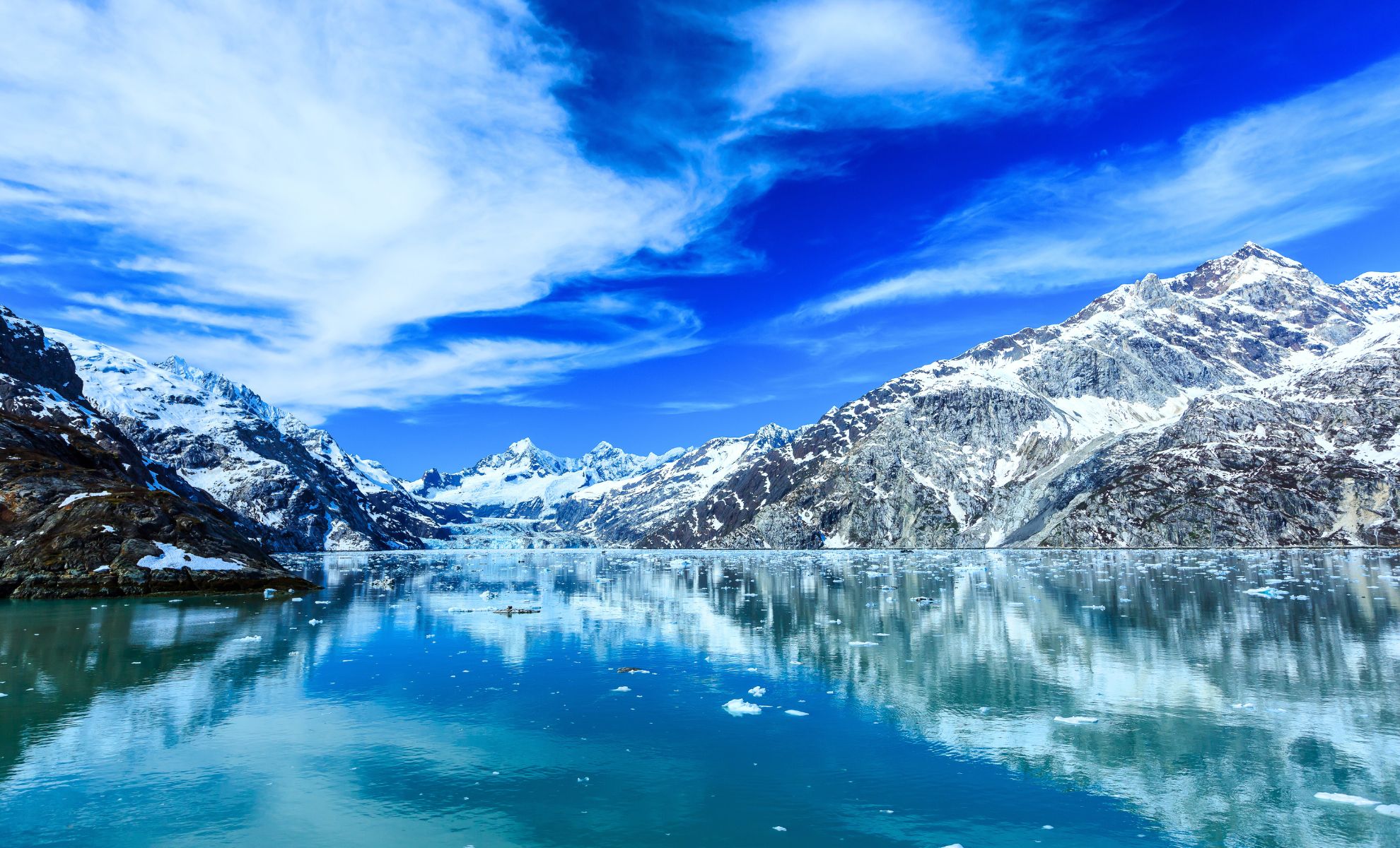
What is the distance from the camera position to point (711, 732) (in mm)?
26328

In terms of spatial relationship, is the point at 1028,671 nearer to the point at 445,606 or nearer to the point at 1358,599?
the point at 1358,599

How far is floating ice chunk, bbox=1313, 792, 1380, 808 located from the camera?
18.5 meters

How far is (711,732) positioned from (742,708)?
11.0ft

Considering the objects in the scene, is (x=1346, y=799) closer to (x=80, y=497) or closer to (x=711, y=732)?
(x=711, y=732)

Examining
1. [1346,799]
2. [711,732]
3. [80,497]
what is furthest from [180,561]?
[1346,799]

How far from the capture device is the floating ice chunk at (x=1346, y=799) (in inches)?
729

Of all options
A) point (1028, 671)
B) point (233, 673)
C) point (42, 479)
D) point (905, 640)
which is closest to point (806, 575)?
point (905, 640)

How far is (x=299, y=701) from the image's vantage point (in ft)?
103

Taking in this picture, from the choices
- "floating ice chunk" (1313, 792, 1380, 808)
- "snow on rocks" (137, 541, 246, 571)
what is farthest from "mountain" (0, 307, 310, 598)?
"floating ice chunk" (1313, 792, 1380, 808)

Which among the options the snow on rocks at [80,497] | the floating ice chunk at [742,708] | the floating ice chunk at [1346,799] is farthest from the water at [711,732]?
the snow on rocks at [80,497]

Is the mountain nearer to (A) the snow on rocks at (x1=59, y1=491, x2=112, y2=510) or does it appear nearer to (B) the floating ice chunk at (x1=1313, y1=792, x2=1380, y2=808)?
(A) the snow on rocks at (x1=59, y1=491, x2=112, y2=510)

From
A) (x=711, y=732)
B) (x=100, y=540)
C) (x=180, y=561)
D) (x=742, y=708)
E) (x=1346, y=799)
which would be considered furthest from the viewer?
(x=180, y=561)

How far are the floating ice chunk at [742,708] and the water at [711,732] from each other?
31.5 inches

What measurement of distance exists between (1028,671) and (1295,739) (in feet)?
40.4
